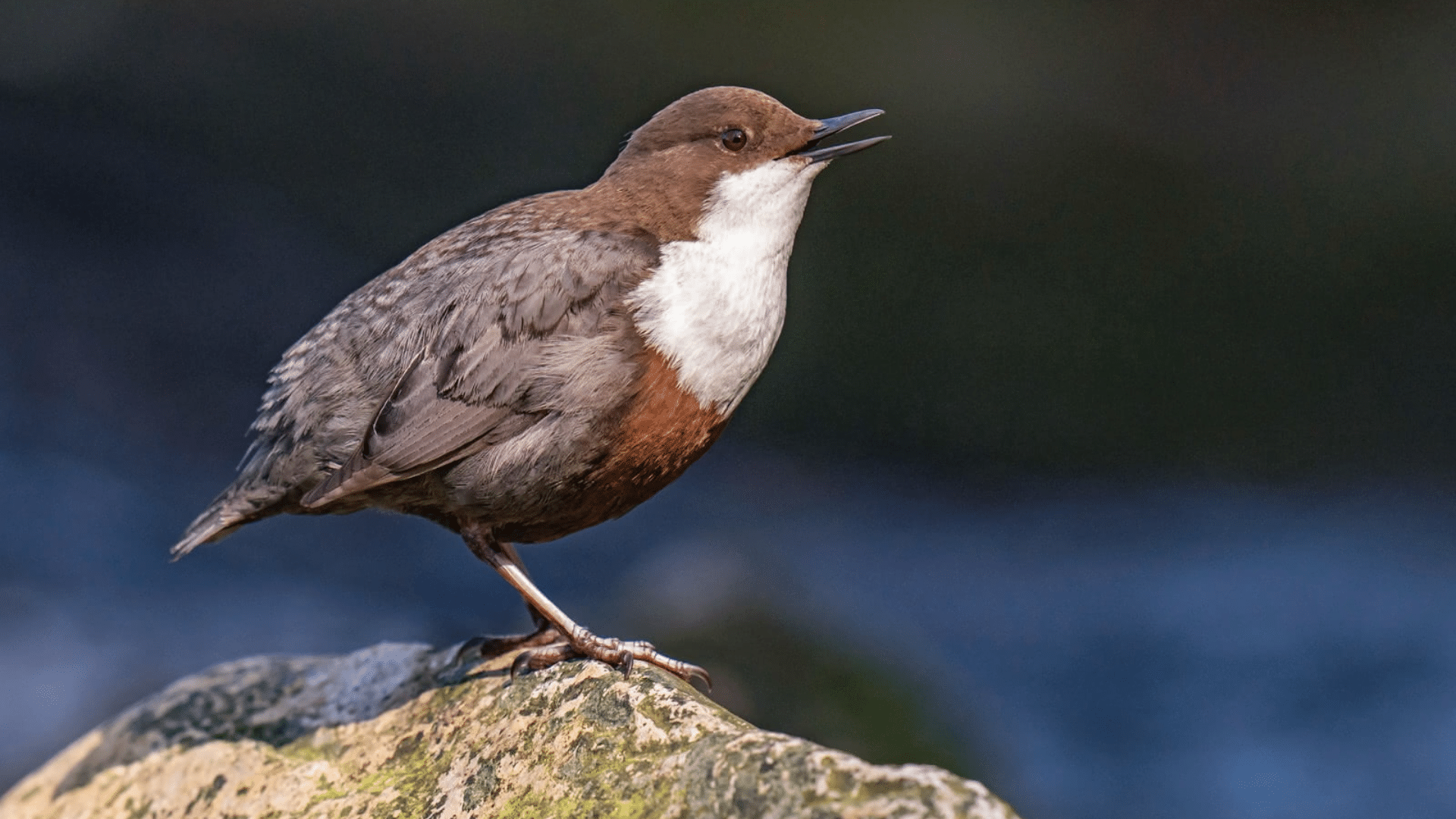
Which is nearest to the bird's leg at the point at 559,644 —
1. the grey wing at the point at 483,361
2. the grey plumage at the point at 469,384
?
the grey plumage at the point at 469,384

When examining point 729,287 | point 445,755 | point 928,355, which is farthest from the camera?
point 928,355

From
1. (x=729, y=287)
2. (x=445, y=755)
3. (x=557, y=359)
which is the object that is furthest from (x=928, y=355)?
(x=445, y=755)

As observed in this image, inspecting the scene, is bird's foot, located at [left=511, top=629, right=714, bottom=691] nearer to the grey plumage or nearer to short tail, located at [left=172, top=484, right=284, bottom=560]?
the grey plumage

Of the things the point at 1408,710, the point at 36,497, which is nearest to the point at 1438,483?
the point at 1408,710

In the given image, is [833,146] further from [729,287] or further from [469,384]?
[469,384]

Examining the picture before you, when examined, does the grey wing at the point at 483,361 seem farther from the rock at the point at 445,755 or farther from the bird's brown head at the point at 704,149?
the rock at the point at 445,755

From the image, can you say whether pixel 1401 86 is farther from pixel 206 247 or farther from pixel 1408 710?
pixel 206 247
